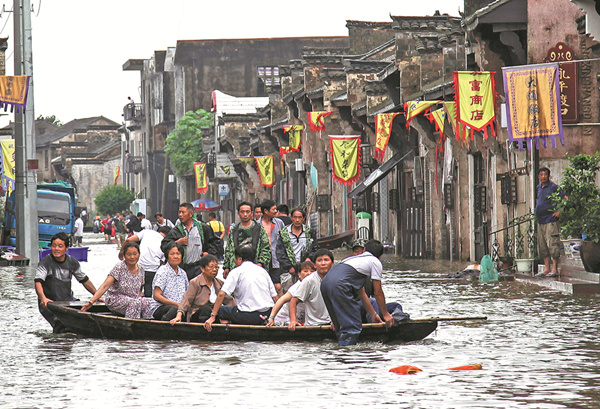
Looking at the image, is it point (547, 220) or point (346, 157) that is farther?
point (346, 157)

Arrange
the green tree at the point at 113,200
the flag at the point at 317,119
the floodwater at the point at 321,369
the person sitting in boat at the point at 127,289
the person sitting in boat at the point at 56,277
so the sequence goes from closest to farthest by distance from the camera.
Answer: the floodwater at the point at 321,369
the person sitting in boat at the point at 127,289
the person sitting in boat at the point at 56,277
the flag at the point at 317,119
the green tree at the point at 113,200

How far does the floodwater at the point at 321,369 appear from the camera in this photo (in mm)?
9094

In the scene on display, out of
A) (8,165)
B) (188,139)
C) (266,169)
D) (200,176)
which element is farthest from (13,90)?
(188,139)

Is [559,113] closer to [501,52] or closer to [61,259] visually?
[501,52]

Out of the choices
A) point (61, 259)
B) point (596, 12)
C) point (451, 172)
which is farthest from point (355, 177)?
point (61, 259)

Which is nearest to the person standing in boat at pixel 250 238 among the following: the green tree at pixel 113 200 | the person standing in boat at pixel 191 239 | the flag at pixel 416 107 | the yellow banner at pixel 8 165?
the person standing in boat at pixel 191 239

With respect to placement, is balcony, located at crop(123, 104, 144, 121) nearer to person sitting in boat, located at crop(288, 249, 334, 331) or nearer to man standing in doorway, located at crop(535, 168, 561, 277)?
man standing in doorway, located at crop(535, 168, 561, 277)

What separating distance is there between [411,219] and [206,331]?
81.2 feet

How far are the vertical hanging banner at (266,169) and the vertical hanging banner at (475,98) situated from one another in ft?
101

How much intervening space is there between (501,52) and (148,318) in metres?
16.1

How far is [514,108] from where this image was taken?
2320 centimetres

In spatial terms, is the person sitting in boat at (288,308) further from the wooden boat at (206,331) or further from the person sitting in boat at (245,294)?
the wooden boat at (206,331)

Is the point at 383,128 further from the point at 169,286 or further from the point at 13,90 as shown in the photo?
the point at 169,286

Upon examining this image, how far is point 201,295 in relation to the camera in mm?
13961
